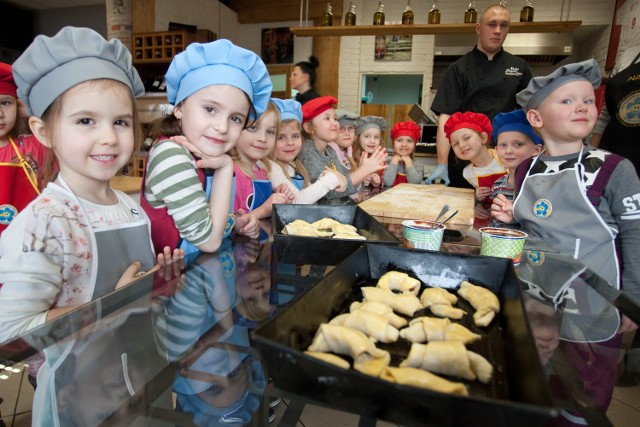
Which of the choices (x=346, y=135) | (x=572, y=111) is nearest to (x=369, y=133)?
(x=346, y=135)

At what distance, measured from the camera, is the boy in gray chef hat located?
4.11 ft

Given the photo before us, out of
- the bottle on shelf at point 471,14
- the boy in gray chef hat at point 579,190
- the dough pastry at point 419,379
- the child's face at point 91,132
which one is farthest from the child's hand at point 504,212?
the bottle on shelf at point 471,14

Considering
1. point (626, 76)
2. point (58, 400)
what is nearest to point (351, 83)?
point (626, 76)

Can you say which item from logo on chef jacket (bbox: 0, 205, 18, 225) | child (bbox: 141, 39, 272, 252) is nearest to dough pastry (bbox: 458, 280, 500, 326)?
child (bbox: 141, 39, 272, 252)

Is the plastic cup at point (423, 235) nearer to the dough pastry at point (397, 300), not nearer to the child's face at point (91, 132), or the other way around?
the dough pastry at point (397, 300)

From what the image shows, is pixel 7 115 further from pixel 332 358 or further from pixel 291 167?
pixel 332 358

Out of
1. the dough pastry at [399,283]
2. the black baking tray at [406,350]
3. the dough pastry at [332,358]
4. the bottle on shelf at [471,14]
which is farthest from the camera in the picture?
the bottle on shelf at [471,14]

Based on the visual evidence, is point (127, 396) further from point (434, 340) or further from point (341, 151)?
point (341, 151)

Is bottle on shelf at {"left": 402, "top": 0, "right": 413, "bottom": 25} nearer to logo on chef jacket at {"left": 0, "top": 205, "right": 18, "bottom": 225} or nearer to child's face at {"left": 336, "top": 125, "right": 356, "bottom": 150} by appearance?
child's face at {"left": 336, "top": 125, "right": 356, "bottom": 150}

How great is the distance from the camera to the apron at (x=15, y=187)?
4.49 ft

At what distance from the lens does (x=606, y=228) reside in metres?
1.27

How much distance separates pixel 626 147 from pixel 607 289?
2110 mm

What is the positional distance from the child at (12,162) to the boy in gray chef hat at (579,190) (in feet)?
5.60

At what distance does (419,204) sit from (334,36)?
4731mm
